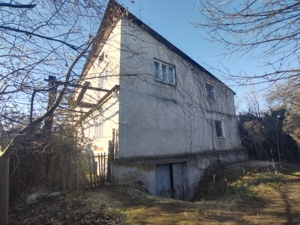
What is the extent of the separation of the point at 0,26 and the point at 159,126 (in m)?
6.57

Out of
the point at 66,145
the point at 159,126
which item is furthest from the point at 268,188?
the point at 66,145

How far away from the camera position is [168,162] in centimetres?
812

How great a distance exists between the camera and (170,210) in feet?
14.5

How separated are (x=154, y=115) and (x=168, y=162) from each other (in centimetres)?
222

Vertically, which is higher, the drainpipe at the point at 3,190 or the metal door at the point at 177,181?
the drainpipe at the point at 3,190

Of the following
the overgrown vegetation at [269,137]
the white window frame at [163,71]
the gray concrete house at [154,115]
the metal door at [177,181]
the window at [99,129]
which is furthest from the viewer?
the overgrown vegetation at [269,137]

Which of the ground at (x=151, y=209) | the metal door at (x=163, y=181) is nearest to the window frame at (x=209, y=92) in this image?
the metal door at (x=163, y=181)

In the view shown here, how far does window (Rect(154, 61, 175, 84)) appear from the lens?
29.8 ft

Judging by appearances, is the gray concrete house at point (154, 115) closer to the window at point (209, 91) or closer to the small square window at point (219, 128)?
the window at point (209, 91)

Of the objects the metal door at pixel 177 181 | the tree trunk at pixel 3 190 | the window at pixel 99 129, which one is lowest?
the metal door at pixel 177 181

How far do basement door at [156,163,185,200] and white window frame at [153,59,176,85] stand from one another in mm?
4235

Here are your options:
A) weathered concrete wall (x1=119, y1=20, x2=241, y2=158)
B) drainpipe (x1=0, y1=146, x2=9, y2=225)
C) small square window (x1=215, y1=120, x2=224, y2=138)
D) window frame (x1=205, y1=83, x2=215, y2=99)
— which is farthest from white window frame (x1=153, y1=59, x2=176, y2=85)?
drainpipe (x1=0, y1=146, x2=9, y2=225)

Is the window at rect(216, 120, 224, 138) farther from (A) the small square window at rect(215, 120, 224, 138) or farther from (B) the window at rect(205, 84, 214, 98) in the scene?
(B) the window at rect(205, 84, 214, 98)

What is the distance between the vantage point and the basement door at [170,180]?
26.1 ft
